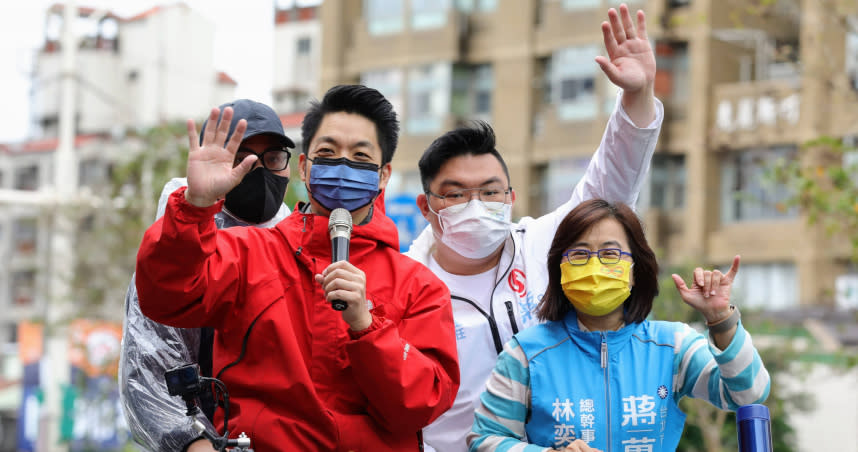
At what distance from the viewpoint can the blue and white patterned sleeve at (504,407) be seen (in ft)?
13.7

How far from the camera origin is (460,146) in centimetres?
504

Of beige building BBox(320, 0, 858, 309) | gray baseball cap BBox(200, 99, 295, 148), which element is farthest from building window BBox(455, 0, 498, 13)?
gray baseball cap BBox(200, 99, 295, 148)

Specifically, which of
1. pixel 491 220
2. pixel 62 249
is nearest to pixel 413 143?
pixel 62 249

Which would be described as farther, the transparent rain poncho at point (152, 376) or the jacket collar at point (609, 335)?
the jacket collar at point (609, 335)

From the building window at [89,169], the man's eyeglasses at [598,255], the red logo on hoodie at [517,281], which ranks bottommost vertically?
the red logo on hoodie at [517,281]

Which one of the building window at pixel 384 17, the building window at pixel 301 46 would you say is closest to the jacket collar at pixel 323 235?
the building window at pixel 384 17

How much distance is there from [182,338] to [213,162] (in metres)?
0.87

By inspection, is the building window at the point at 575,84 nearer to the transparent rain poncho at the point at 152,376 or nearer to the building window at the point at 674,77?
the building window at the point at 674,77

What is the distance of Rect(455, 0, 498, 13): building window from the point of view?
31000 mm

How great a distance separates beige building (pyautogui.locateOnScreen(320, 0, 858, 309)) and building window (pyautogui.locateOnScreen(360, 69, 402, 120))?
2.4 inches

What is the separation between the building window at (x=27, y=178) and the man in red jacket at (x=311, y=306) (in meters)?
47.8

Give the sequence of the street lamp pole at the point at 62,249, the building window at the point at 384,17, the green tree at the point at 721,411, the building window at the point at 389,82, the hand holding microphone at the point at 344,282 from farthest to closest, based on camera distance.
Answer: the building window at the point at 384,17
the building window at the point at 389,82
the street lamp pole at the point at 62,249
the green tree at the point at 721,411
the hand holding microphone at the point at 344,282

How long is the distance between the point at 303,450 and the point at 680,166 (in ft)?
83.8

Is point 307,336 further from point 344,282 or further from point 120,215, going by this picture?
point 120,215
